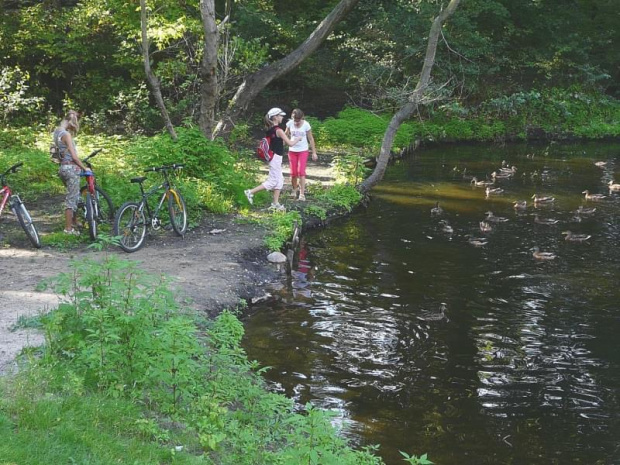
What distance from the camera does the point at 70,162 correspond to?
11.0 metres

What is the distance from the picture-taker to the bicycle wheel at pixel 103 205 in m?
11.5

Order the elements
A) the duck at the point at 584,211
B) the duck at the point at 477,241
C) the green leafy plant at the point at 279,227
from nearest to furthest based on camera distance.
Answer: the green leafy plant at the point at 279,227 < the duck at the point at 477,241 < the duck at the point at 584,211

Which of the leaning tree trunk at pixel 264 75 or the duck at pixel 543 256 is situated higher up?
the leaning tree trunk at pixel 264 75

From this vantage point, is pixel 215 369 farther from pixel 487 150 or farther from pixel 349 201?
pixel 487 150

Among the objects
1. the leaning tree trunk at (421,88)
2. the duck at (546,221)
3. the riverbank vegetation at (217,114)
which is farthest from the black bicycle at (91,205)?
the duck at (546,221)

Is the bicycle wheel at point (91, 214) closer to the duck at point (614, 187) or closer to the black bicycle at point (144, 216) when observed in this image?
the black bicycle at point (144, 216)

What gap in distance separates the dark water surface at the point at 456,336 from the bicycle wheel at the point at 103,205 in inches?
127

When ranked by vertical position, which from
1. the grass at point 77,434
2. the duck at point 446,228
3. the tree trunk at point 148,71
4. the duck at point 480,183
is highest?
the tree trunk at point 148,71

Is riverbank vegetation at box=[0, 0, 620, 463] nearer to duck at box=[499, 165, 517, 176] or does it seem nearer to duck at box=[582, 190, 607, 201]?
duck at box=[499, 165, 517, 176]

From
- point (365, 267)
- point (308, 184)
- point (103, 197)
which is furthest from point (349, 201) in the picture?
point (103, 197)

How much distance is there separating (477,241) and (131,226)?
689 centimetres

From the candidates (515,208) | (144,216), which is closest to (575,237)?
(515,208)

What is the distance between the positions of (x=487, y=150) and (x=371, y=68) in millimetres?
5494

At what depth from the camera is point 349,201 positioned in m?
16.5
